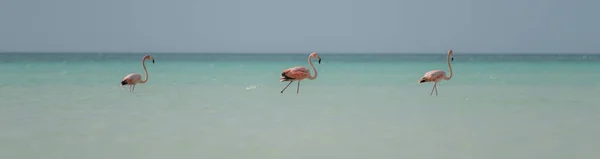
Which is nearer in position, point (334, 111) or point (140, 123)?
point (140, 123)

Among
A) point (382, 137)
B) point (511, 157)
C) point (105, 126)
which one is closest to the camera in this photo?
point (511, 157)

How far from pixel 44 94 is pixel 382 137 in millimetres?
3878

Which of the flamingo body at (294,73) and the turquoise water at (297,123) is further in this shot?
the flamingo body at (294,73)

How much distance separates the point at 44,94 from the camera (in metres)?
6.18

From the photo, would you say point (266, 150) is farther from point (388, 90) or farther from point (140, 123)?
point (388, 90)

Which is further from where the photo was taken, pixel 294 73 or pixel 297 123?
pixel 294 73

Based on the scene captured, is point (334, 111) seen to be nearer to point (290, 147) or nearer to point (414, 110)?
point (414, 110)

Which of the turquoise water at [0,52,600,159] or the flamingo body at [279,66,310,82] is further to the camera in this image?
the flamingo body at [279,66,310,82]

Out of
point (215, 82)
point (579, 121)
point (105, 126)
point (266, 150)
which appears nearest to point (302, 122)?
point (266, 150)

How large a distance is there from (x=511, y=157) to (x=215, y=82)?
5.40 metres

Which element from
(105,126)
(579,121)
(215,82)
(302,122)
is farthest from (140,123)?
(215,82)

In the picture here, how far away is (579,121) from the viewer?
4355 mm

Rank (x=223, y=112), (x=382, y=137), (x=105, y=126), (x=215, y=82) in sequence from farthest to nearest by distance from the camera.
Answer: (x=215, y=82)
(x=223, y=112)
(x=105, y=126)
(x=382, y=137)

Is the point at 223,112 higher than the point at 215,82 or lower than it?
higher
